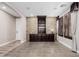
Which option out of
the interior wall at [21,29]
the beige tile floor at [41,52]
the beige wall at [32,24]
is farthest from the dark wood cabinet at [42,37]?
the beige tile floor at [41,52]

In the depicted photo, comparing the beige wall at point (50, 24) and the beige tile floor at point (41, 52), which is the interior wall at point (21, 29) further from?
the beige tile floor at point (41, 52)

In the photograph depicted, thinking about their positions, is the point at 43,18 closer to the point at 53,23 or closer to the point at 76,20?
the point at 53,23

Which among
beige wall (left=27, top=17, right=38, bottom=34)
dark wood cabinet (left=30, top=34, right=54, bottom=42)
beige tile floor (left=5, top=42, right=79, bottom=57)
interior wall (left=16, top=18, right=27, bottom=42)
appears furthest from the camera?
beige wall (left=27, top=17, right=38, bottom=34)

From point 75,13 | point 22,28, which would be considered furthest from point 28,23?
point 75,13

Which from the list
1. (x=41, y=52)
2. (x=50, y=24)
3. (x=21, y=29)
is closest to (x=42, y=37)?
(x=50, y=24)

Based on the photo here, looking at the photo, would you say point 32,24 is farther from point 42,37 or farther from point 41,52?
point 41,52

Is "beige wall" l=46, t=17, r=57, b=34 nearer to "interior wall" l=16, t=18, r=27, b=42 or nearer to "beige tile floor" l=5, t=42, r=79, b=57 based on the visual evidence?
"interior wall" l=16, t=18, r=27, b=42

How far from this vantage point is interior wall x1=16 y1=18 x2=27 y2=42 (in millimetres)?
14859

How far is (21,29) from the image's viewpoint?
1492 centimetres

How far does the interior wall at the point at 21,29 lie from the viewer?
14.9 meters

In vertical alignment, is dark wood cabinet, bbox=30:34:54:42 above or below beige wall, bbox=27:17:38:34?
below

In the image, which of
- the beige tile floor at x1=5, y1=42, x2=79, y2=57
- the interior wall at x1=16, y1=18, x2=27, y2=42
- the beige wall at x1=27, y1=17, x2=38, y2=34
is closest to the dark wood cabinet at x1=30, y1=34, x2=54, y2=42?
the interior wall at x1=16, y1=18, x2=27, y2=42

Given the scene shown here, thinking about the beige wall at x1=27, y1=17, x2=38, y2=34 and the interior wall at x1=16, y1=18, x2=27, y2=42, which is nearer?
the interior wall at x1=16, y1=18, x2=27, y2=42

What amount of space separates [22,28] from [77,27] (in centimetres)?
869
